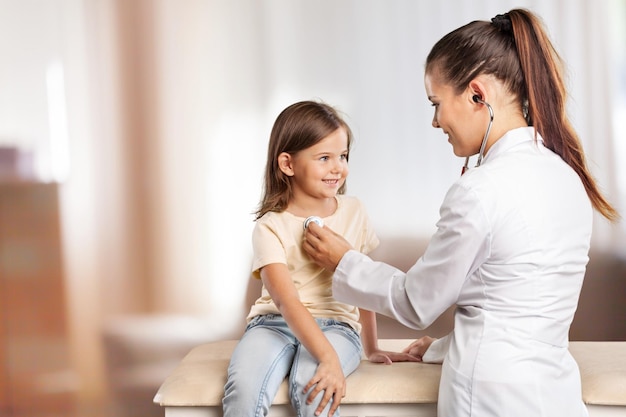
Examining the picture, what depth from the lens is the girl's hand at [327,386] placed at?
1.60 metres

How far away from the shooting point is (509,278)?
143cm

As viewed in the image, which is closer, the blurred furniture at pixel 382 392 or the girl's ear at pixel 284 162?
the blurred furniture at pixel 382 392

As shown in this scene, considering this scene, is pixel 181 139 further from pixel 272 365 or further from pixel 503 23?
pixel 503 23

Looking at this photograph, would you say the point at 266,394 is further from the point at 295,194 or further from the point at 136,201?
the point at 136,201

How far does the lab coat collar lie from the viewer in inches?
58.6

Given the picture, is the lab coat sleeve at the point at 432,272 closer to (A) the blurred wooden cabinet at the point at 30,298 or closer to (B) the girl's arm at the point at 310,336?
(B) the girl's arm at the point at 310,336

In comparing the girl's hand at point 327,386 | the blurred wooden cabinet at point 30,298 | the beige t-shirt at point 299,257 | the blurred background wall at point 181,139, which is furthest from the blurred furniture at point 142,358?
the girl's hand at point 327,386

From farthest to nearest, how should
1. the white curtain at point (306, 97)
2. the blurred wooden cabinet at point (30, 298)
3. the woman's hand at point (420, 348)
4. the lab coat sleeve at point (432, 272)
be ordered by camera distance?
the blurred wooden cabinet at point (30, 298) → the white curtain at point (306, 97) → the woman's hand at point (420, 348) → the lab coat sleeve at point (432, 272)

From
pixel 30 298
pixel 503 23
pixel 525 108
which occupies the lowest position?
pixel 30 298

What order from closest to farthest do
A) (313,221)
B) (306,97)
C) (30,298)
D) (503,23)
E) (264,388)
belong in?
(503,23), (264,388), (313,221), (306,97), (30,298)

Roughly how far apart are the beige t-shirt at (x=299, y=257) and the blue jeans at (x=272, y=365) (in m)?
0.04

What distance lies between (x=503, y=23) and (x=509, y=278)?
0.46 m

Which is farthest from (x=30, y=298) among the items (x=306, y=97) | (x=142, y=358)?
(x=306, y=97)

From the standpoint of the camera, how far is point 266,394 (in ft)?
5.39
